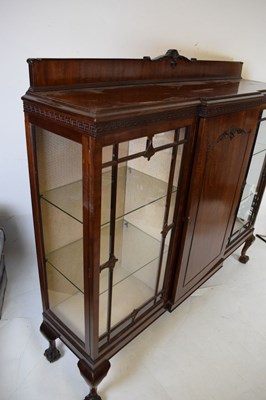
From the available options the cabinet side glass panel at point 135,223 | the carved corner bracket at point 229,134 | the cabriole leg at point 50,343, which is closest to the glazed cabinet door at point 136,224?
the cabinet side glass panel at point 135,223

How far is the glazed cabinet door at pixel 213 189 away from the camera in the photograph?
34.5 inches

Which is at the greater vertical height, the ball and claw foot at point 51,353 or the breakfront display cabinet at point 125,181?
the breakfront display cabinet at point 125,181

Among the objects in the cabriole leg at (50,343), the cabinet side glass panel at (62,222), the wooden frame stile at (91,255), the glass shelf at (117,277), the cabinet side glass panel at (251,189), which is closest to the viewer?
the wooden frame stile at (91,255)

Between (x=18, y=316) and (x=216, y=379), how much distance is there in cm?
80

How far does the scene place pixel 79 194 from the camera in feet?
2.33

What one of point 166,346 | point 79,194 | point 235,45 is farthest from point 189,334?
point 235,45

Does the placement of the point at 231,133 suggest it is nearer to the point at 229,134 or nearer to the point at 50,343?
the point at 229,134

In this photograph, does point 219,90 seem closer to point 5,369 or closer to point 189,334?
point 189,334

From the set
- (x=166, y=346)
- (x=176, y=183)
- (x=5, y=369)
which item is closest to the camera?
(x=176, y=183)

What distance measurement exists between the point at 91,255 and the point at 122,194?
0.19m

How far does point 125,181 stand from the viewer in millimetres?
814

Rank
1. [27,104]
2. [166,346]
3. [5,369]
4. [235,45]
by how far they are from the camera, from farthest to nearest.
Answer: [235,45] < [166,346] < [5,369] < [27,104]

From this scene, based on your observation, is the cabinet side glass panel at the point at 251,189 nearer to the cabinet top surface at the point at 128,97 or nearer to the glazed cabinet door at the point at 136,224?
the cabinet top surface at the point at 128,97

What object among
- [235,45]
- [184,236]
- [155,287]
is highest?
[235,45]
